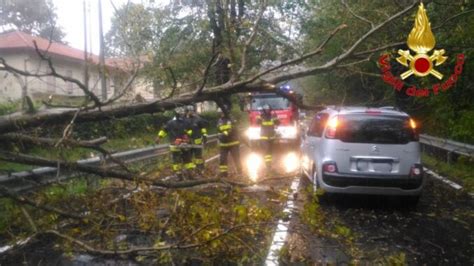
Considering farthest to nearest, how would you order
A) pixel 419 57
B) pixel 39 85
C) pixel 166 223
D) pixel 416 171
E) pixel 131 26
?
pixel 39 85
pixel 416 171
pixel 131 26
pixel 419 57
pixel 166 223

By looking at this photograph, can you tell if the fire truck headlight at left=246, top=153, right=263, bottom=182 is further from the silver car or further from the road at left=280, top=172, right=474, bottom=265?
the road at left=280, top=172, right=474, bottom=265

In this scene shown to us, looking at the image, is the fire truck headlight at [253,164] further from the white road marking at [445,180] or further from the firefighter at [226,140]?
the white road marking at [445,180]

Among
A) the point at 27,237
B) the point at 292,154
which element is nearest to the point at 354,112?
the point at 27,237

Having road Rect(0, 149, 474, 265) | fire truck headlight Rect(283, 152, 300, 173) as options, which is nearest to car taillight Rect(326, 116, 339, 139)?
road Rect(0, 149, 474, 265)

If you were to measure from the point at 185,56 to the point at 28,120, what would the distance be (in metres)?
5.63

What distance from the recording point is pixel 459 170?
10.7 metres

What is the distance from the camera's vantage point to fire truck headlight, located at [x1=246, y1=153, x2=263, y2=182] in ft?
34.7

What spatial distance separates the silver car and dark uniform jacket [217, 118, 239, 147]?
334 centimetres

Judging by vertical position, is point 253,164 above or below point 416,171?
below

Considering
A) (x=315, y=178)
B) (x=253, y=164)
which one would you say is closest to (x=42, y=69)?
(x=253, y=164)

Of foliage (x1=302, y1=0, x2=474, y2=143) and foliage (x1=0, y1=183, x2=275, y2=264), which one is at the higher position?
foliage (x1=302, y1=0, x2=474, y2=143)

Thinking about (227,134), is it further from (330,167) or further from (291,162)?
(330,167)

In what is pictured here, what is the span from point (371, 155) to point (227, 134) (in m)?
4.12

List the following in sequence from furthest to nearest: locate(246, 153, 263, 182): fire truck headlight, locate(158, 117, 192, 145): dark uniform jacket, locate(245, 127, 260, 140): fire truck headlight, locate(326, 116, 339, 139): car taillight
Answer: locate(245, 127, 260, 140): fire truck headlight, locate(246, 153, 263, 182): fire truck headlight, locate(158, 117, 192, 145): dark uniform jacket, locate(326, 116, 339, 139): car taillight
